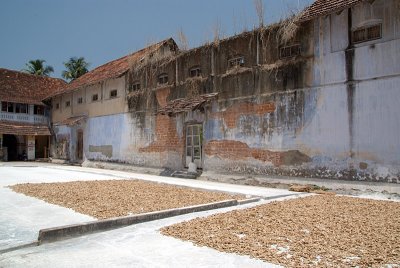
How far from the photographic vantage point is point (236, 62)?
14188mm

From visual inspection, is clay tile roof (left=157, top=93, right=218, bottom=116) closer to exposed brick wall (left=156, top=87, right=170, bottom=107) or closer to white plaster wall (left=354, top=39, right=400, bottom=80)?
exposed brick wall (left=156, top=87, right=170, bottom=107)

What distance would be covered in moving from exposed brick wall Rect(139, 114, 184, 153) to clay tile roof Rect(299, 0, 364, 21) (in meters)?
7.66

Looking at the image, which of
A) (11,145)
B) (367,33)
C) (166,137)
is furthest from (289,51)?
(11,145)

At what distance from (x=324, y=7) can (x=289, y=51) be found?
1914mm

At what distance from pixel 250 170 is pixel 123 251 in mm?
8813

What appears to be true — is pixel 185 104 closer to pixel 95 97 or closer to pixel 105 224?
pixel 105 224

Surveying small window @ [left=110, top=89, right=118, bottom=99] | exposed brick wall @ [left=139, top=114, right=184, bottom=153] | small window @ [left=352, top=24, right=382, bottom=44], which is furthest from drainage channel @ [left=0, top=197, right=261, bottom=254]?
small window @ [left=110, top=89, right=118, bottom=99]

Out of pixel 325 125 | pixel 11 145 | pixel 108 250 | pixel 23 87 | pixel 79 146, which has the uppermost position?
pixel 23 87

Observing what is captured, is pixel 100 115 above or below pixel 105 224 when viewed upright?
above

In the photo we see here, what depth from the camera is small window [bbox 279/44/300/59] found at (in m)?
12.2

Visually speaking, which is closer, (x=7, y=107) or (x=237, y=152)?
(x=237, y=152)

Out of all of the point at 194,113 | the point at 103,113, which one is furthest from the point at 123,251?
the point at 103,113

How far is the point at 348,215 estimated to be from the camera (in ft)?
22.7

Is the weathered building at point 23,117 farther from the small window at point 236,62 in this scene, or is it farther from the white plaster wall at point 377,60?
the white plaster wall at point 377,60
